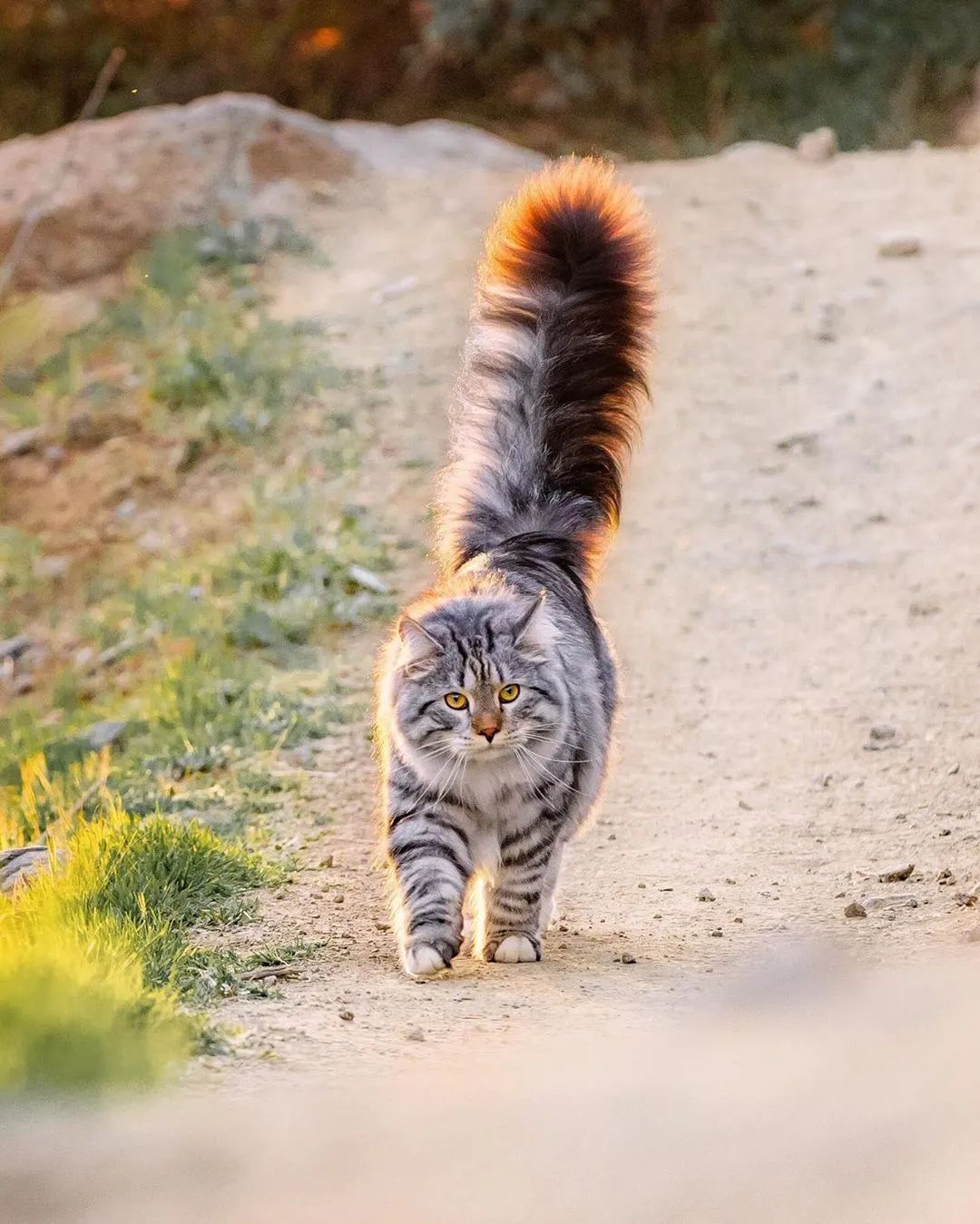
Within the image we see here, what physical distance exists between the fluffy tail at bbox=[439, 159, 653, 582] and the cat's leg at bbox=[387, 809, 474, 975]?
1.15 metres

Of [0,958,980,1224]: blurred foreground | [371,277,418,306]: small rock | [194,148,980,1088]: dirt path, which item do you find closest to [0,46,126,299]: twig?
[194,148,980,1088]: dirt path

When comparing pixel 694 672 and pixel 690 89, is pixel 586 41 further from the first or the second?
pixel 694 672

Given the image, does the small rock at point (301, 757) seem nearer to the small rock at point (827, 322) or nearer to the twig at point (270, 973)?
the twig at point (270, 973)

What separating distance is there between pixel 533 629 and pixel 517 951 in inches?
34.6

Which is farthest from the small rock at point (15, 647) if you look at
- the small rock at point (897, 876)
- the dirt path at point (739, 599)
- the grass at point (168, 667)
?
the small rock at point (897, 876)

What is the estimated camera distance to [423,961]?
4.53 metres

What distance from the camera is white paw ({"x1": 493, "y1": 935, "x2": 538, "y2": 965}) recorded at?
4777mm

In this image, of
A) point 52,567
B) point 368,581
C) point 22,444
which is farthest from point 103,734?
point 22,444

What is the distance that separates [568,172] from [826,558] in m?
3.07

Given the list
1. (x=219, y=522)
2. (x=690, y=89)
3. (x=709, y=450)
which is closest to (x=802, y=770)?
(x=709, y=450)

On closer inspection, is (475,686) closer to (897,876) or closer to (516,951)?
(516,951)

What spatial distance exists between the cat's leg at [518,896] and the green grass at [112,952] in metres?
0.82

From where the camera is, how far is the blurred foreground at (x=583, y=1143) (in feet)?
8.20

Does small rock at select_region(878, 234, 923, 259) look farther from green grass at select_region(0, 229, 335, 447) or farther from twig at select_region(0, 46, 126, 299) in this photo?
twig at select_region(0, 46, 126, 299)
